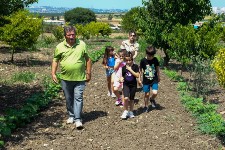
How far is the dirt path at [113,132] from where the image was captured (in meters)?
5.90

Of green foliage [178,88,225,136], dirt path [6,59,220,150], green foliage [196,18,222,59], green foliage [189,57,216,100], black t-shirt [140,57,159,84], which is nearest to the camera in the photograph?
dirt path [6,59,220,150]

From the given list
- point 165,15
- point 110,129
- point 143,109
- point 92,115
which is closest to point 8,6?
point 92,115

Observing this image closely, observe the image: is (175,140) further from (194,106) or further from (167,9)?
(167,9)

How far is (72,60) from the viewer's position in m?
6.43

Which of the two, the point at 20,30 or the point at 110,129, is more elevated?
the point at 20,30

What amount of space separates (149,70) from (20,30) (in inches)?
333

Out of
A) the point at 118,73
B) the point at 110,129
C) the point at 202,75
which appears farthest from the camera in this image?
the point at 202,75

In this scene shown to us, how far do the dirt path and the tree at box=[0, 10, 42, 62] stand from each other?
6.85m

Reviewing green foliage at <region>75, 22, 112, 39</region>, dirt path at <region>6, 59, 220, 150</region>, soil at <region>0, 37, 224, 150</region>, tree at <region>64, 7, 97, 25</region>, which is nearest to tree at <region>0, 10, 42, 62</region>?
soil at <region>0, 37, 224, 150</region>

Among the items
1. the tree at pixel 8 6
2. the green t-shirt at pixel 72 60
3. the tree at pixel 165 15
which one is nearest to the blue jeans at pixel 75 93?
the green t-shirt at pixel 72 60

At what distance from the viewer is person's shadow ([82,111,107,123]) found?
24.0ft

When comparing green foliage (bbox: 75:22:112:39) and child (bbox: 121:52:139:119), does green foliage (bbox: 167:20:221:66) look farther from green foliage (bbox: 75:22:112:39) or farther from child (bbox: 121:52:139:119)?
green foliage (bbox: 75:22:112:39)

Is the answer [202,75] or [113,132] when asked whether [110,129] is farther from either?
[202,75]

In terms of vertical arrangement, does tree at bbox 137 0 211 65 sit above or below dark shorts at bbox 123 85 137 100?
above
